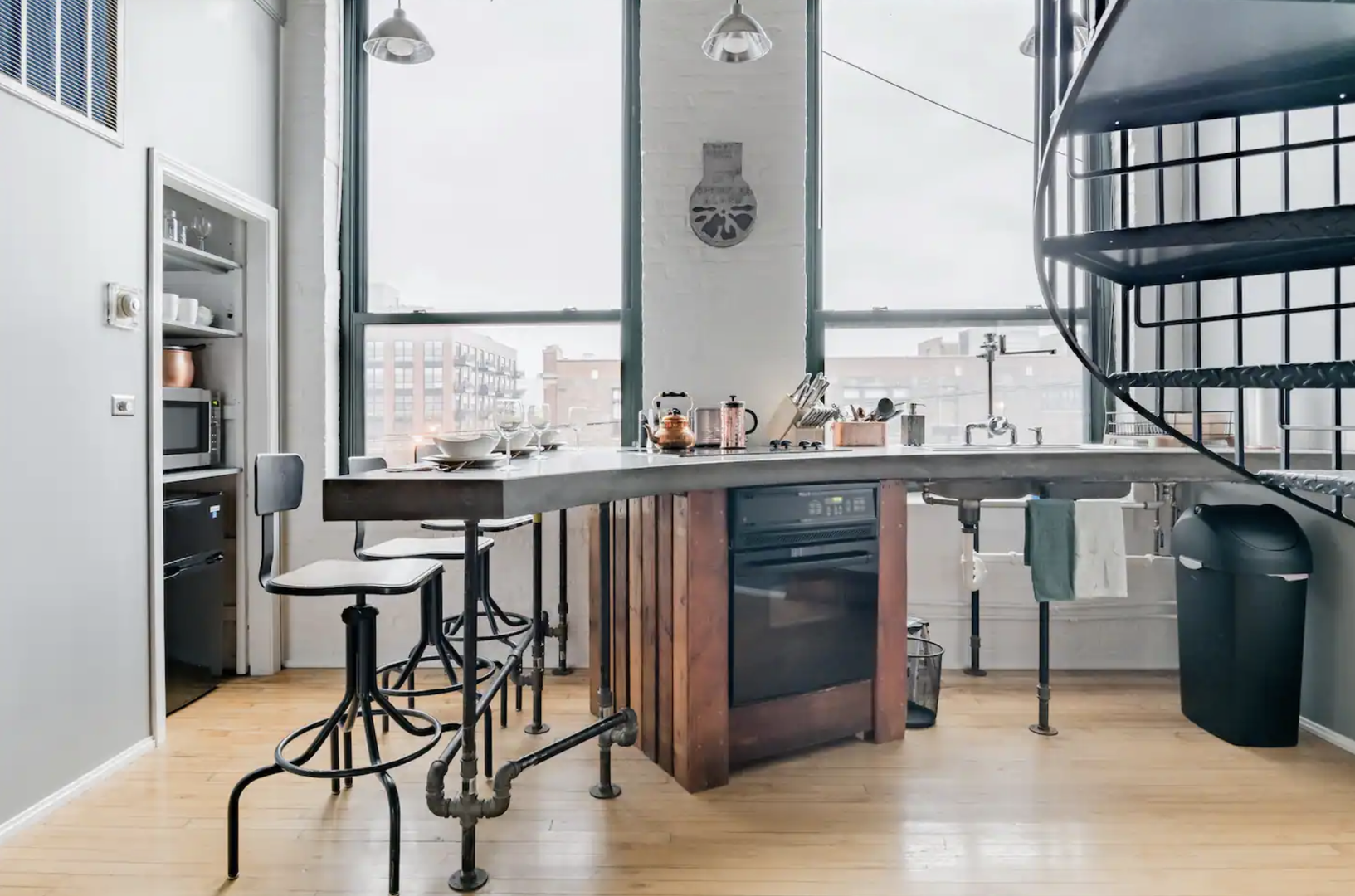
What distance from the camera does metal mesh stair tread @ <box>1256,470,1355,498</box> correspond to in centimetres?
132

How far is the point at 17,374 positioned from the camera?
212 centimetres

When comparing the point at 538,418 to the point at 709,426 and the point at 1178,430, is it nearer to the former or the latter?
Result: the point at 709,426

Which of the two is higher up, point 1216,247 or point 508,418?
point 1216,247

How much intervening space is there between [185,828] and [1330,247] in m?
2.96

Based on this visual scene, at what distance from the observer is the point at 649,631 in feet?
8.10

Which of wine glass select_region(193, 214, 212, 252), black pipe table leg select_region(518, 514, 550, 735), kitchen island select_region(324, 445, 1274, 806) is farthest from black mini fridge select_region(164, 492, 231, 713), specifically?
kitchen island select_region(324, 445, 1274, 806)

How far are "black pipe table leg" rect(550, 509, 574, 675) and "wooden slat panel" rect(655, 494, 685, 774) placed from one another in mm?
447

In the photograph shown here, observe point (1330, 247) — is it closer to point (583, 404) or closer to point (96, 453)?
point (583, 404)

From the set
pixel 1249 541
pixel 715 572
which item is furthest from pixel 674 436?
pixel 1249 541

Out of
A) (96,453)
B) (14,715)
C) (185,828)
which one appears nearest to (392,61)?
(96,453)

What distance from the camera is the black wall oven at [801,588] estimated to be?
2352 mm

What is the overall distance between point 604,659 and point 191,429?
1993mm

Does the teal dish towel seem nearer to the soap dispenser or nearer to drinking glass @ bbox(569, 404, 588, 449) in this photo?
the soap dispenser

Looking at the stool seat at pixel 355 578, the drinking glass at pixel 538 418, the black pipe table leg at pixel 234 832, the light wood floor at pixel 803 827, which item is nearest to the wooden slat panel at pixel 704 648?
the light wood floor at pixel 803 827
